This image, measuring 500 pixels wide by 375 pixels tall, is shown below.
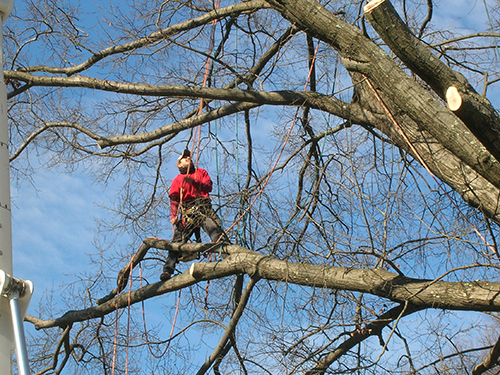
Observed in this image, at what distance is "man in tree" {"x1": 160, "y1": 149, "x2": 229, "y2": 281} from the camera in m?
5.75

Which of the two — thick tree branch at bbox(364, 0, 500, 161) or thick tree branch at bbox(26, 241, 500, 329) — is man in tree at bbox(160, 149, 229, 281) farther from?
thick tree branch at bbox(364, 0, 500, 161)

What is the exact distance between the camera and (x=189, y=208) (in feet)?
19.6

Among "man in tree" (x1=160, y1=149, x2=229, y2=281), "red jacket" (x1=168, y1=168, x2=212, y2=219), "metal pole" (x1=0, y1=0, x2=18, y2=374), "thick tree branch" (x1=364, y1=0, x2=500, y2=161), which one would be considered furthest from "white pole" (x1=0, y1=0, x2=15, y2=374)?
"red jacket" (x1=168, y1=168, x2=212, y2=219)

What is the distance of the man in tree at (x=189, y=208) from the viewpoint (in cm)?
575

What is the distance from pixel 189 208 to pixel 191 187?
572 mm

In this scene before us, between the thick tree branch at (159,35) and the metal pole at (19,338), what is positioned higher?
the thick tree branch at (159,35)

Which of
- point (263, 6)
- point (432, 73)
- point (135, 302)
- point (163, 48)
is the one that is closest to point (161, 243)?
point (135, 302)

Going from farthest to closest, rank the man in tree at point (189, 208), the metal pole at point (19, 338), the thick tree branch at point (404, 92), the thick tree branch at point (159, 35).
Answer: the thick tree branch at point (159, 35) < the man in tree at point (189, 208) < the thick tree branch at point (404, 92) < the metal pole at point (19, 338)

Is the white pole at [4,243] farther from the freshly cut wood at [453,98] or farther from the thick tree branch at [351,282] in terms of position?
the freshly cut wood at [453,98]

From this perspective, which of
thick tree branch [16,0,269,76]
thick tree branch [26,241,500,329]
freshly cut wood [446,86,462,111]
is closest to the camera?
freshly cut wood [446,86,462,111]

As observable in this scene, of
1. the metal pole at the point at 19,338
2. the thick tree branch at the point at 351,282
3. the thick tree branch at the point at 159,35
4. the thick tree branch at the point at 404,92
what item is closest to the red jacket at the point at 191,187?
the thick tree branch at the point at 351,282

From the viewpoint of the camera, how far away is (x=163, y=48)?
6195 mm

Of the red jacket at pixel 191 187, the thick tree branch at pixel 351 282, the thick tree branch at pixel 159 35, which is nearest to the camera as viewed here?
the thick tree branch at pixel 351 282

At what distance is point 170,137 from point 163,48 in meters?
1.25
